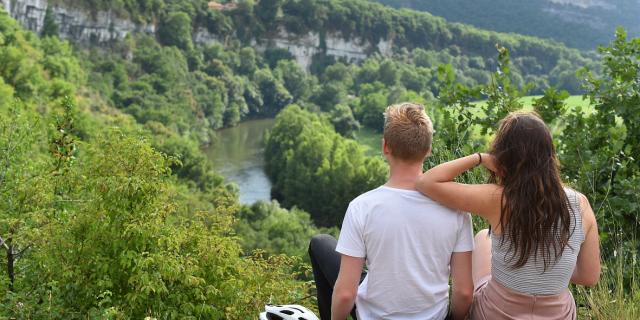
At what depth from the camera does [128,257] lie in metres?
4.21

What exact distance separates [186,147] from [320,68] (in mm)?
58776

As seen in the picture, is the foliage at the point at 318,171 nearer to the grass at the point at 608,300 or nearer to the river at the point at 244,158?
the river at the point at 244,158

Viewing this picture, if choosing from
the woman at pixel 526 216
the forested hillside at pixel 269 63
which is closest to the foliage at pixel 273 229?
the forested hillside at pixel 269 63

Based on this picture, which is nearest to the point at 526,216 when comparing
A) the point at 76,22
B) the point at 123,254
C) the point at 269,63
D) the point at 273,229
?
the point at 123,254

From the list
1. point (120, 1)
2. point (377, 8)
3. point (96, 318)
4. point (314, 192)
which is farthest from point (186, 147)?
point (377, 8)

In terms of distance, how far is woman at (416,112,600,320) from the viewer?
257cm

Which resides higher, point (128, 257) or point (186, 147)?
point (128, 257)

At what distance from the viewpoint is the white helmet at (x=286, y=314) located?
2.99 m

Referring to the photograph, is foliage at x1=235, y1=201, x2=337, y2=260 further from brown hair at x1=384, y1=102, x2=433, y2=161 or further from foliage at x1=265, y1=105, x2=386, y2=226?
brown hair at x1=384, y1=102, x2=433, y2=161

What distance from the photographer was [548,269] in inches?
104

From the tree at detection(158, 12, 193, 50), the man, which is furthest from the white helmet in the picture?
the tree at detection(158, 12, 193, 50)

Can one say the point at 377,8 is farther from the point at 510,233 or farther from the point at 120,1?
the point at 510,233

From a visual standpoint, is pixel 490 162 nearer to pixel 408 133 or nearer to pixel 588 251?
pixel 408 133

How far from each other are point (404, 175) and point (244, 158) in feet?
145
